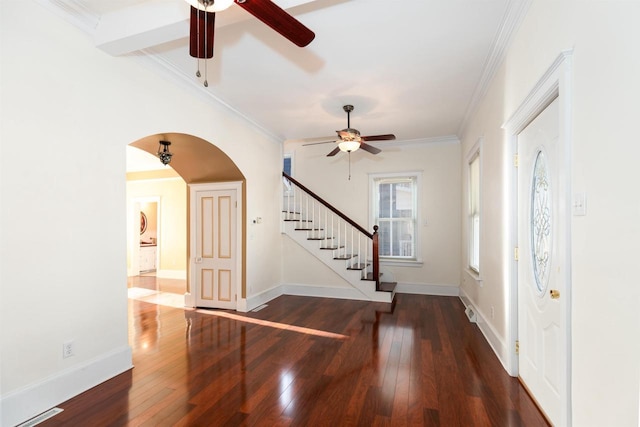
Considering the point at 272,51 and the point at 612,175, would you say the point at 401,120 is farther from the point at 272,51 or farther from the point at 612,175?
the point at 612,175

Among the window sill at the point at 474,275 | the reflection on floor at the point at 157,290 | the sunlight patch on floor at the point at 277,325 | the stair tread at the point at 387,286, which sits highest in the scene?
the window sill at the point at 474,275

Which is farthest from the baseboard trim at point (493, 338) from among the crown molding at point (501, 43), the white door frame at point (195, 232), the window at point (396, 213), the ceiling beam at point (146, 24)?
the ceiling beam at point (146, 24)

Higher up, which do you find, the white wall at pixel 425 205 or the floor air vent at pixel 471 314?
the white wall at pixel 425 205

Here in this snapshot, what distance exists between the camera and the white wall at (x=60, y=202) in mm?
2135

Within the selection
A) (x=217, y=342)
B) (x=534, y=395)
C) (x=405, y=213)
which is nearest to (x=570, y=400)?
(x=534, y=395)

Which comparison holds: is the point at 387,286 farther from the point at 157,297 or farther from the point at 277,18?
the point at 277,18

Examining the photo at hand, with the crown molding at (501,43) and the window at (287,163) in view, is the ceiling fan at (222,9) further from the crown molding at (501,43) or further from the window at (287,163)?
the window at (287,163)

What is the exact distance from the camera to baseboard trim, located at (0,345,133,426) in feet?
6.93

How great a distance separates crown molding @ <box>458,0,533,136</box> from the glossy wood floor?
9.84ft

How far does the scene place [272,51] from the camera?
10.1ft

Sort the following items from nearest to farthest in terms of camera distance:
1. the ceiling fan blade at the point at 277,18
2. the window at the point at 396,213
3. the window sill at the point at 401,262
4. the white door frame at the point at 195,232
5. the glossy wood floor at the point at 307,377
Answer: the ceiling fan blade at the point at 277,18
the glossy wood floor at the point at 307,377
the white door frame at the point at 195,232
the window sill at the point at 401,262
the window at the point at 396,213

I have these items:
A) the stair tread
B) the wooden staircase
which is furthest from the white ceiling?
the stair tread

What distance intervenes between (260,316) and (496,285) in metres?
3.20

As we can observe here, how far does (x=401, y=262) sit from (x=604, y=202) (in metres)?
5.05
